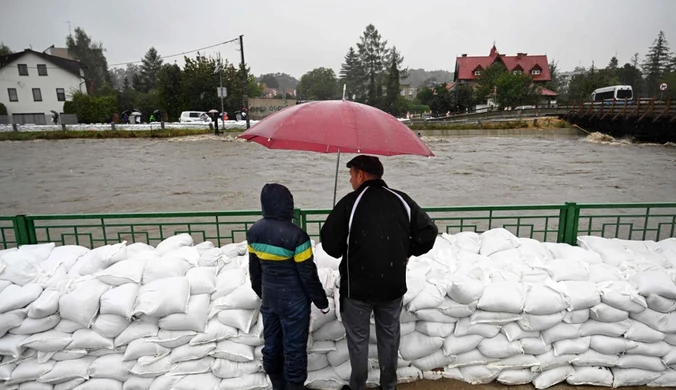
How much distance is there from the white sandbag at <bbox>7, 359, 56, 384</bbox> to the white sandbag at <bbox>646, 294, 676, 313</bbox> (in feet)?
11.8

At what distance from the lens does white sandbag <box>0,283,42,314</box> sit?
7.61 feet

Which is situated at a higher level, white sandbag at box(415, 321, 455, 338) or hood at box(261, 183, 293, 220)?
hood at box(261, 183, 293, 220)

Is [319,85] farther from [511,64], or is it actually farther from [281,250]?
[281,250]

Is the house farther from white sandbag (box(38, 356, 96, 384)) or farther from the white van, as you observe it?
white sandbag (box(38, 356, 96, 384))

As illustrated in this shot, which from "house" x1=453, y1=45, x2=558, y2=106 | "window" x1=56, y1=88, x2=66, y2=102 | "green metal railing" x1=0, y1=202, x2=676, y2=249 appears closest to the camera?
"green metal railing" x1=0, y1=202, x2=676, y2=249

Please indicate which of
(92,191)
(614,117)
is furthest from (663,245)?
(614,117)

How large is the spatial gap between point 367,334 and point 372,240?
600 mm

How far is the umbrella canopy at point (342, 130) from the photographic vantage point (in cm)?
184

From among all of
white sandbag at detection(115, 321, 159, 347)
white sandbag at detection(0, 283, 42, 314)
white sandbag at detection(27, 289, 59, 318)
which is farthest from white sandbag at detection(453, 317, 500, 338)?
white sandbag at detection(0, 283, 42, 314)

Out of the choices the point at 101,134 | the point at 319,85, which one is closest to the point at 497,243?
the point at 101,134

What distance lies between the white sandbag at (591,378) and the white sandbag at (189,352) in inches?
88.5

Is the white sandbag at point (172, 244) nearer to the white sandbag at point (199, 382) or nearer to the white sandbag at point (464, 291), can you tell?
the white sandbag at point (199, 382)

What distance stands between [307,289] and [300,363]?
447 millimetres

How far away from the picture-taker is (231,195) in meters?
9.55
